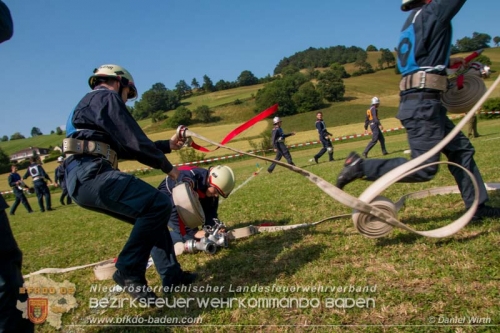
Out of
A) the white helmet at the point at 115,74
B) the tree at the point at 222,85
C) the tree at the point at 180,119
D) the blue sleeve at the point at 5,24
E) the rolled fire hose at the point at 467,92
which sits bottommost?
the rolled fire hose at the point at 467,92

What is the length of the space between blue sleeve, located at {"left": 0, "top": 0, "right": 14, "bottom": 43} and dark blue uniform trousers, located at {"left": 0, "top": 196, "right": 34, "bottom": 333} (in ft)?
3.67

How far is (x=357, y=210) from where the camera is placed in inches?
121

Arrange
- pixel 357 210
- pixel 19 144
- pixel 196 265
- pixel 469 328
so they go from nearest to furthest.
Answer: pixel 469 328
pixel 357 210
pixel 196 265
pixel 19 144

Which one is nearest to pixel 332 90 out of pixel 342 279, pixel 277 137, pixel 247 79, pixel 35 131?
pixel 247 79

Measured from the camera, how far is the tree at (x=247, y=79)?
97.9 metres

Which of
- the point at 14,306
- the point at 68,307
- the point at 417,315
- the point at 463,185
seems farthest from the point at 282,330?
the point at 463,185

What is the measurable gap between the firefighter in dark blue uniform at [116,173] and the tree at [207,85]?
9889cm

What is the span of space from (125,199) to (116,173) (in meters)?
0.25

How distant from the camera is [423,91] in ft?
11.7

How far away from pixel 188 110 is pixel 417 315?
70.8m

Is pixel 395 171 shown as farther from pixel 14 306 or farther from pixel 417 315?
pixel 14 306

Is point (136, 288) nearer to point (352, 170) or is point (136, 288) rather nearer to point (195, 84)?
point (352, 170)

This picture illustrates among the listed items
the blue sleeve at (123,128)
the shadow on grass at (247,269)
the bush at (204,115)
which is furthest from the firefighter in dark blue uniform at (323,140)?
the bush at (204,115)

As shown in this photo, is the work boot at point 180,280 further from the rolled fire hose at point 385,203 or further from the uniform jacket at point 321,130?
the uniform jacket at point 321,130
